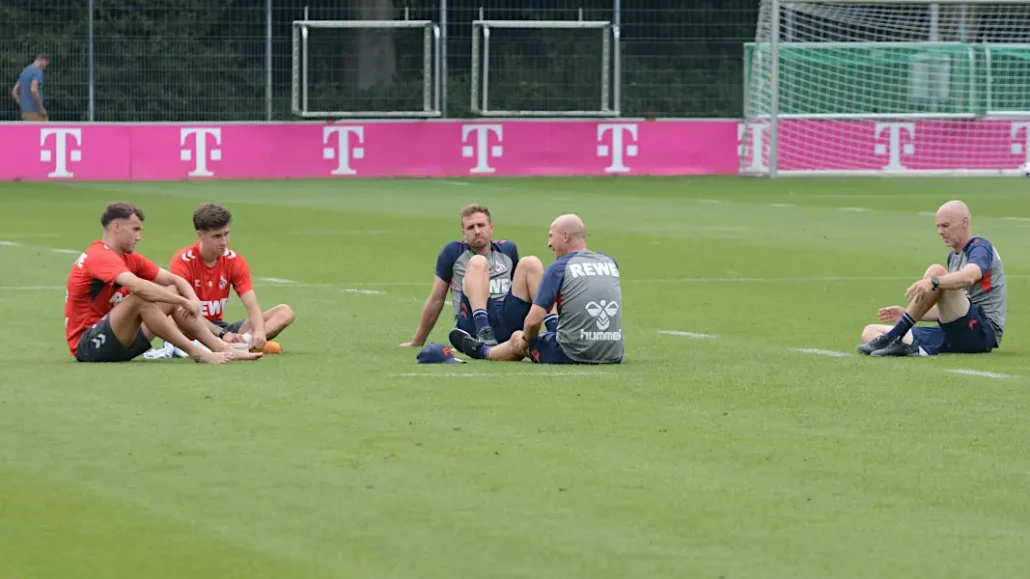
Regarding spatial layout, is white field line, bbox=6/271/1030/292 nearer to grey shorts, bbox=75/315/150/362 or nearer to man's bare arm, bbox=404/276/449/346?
man's bare arm, bbox=404/276/449/346

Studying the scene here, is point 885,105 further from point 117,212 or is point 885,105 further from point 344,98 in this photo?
point 117,212

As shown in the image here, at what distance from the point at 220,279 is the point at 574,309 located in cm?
236

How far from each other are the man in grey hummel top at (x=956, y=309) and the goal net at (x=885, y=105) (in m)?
25.3

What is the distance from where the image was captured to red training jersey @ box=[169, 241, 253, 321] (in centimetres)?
1295

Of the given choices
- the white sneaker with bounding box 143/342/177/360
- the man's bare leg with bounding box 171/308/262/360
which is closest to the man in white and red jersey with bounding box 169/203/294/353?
the man's bare leg with bounding box 171/308/262/360

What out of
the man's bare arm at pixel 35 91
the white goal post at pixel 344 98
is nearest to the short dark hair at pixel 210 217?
the man's bare arm at pixel 35 91

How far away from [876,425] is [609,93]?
99.7 feet

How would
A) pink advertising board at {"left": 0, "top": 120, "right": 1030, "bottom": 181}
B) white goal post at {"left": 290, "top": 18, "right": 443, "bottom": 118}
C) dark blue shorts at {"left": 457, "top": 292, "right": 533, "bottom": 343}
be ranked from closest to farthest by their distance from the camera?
dark blue shorts at {"left": 457, "top": 292, "right": 533, "bottom": 343}
pink advertising board at {"left": 0, "top": 120, "right": 1030, "bottom": 181}
white goal post at {"left": 290, "top": 18, "right": 443, "bottom": 118}

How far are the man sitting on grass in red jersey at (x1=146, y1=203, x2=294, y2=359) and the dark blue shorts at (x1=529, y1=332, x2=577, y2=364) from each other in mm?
1630

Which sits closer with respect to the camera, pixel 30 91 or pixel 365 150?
pixel 30 91

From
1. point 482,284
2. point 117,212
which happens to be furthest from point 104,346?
point 482,284

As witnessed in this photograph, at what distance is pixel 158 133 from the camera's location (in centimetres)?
3688

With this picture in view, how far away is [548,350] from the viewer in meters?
12.4

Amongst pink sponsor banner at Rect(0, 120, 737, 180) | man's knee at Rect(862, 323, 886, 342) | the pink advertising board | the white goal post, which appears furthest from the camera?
the white goal post
